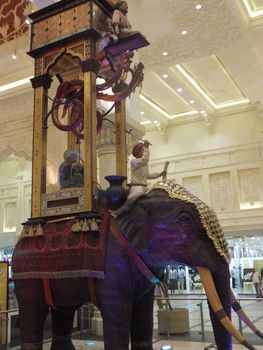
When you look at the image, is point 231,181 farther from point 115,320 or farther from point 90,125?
point 115,320

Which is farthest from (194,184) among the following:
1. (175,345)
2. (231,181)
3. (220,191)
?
(175,345)

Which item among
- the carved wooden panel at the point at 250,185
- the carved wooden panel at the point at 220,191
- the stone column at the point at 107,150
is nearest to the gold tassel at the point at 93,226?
the stone column at the point at 107,150

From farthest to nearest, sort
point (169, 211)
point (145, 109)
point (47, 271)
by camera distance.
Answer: point (145, 109)
point (47, 271)
point (169, 211)

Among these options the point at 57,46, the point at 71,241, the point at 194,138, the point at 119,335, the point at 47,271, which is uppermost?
the point at 194,138

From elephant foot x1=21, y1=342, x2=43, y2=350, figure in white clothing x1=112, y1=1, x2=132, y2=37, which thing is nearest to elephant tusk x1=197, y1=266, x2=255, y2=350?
elephant foot x1=21, y1=342, x2=43, y2=350

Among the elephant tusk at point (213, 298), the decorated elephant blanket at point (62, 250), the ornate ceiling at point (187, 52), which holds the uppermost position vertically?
the ornate ceiling at point (187, 52)

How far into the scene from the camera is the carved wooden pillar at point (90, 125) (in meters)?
3.09

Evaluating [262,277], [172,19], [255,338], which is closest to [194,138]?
[262,277]

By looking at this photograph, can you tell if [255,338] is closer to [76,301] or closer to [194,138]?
[76,301]

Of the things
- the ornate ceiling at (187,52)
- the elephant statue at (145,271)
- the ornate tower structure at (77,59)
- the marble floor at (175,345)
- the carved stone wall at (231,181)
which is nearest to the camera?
the elephant statue at (145,271)

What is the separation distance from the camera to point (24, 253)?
3.22m

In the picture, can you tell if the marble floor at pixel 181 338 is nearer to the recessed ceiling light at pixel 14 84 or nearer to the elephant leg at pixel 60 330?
the elephant leg at pixel 60 330

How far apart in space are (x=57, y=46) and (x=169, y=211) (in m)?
1.70

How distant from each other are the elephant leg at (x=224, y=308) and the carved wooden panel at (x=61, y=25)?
82.9 inches
